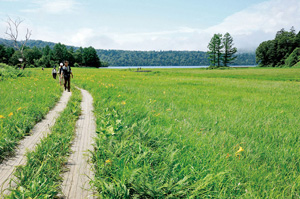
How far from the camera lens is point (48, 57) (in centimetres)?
9081

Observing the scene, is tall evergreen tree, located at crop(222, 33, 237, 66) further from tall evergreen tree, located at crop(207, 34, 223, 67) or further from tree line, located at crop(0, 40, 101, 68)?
tree line, located at crop(0, 40, 101, 68)

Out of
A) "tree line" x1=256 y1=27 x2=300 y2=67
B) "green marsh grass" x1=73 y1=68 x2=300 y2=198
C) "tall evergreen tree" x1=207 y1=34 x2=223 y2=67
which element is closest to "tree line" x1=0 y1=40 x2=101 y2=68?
"tall evergreen tree" x1=207 y1=34 x2=223 y2=67

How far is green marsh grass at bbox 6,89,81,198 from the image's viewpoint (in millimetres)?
2066

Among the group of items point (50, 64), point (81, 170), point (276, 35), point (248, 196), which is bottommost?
point (81, 170)

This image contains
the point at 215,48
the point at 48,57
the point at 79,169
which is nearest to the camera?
the point at 79,169

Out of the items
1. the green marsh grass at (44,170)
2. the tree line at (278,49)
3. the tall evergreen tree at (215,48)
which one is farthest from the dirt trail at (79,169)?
the tree line at (278,49)

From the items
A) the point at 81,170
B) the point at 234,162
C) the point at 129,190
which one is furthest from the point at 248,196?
the point at 81,170

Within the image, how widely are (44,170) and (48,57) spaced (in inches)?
4065

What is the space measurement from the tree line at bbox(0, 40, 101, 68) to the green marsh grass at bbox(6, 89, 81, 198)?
91.1 meters

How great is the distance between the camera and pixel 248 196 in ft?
6.15

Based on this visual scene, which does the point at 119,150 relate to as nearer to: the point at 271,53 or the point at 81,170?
the point at 81,170

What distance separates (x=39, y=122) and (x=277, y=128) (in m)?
6.12

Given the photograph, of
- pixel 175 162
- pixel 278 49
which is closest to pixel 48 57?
pixel 175 162

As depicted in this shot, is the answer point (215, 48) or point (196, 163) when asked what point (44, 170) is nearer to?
point (196, 163)
